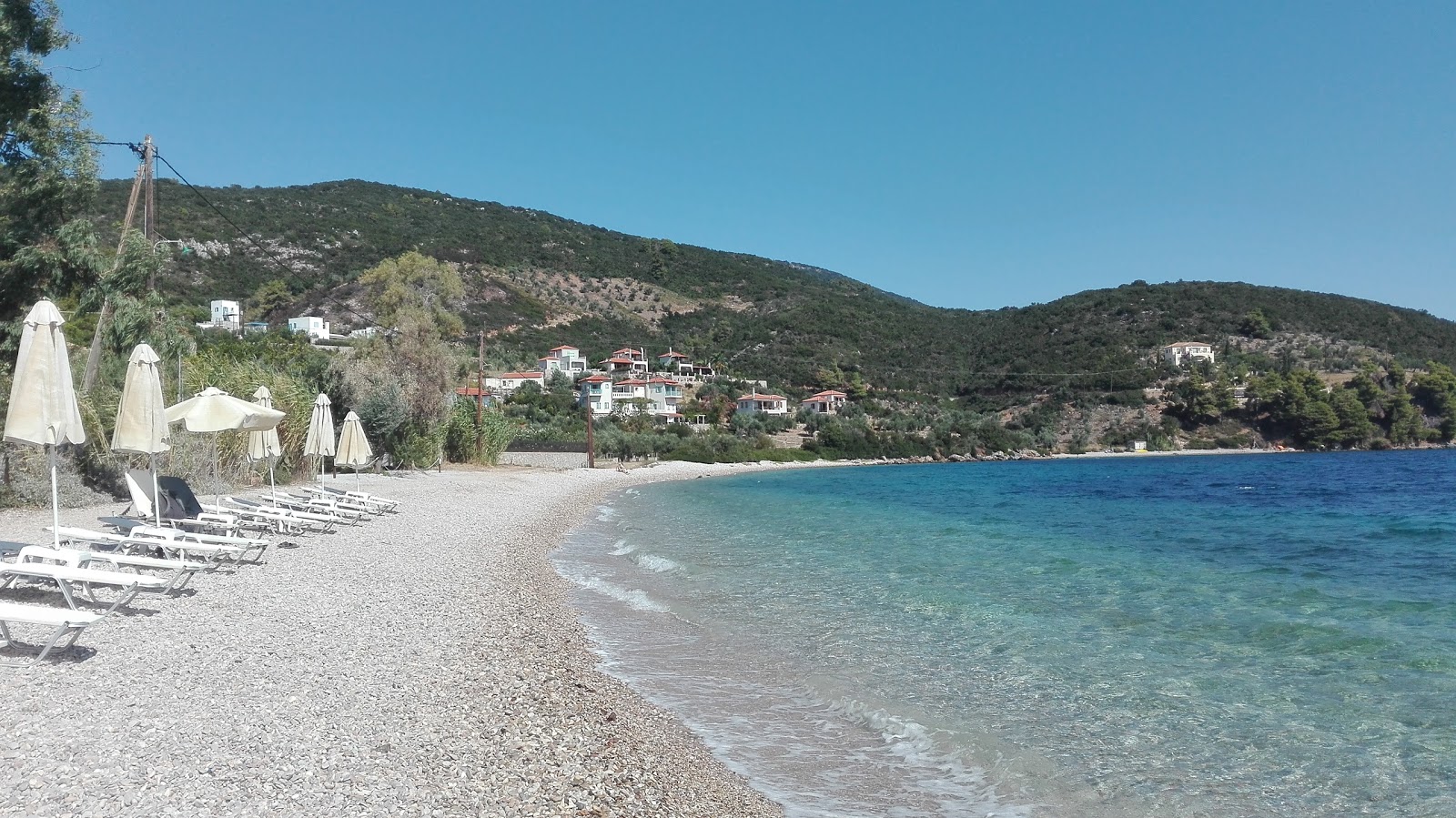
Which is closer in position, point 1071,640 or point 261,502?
point 1071,640

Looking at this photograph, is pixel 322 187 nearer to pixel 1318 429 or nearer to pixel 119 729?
pixel 1318 429

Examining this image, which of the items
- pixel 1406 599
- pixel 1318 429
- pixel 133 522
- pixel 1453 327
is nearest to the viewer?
pixel 133 522

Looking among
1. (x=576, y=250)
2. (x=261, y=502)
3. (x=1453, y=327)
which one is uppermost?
(x=576, y=250)

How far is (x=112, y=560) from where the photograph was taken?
765 cm

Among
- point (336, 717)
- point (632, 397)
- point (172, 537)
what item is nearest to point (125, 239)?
point (172, 537)

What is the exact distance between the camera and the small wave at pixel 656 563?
13.6 meters

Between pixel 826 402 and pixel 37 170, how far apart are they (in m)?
63.6

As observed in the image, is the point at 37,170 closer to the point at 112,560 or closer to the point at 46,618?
the point at 112,560

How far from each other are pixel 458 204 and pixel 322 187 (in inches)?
638

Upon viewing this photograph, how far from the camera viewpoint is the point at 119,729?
455 cm

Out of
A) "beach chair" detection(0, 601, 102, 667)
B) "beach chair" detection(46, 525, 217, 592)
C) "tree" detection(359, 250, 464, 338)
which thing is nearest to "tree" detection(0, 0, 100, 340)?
"beach chair" detection(46, 525, 217, 592)

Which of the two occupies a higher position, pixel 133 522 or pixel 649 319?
pixel 649 319

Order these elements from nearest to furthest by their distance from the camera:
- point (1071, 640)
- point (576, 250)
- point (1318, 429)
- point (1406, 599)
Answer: point (1071, 640), point (1406, 599), point (1318, 429), point (576, 250)

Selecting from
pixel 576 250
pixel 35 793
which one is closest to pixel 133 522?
pixel 35 793
